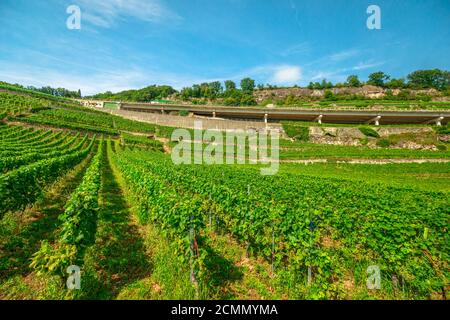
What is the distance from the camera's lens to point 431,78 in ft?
465

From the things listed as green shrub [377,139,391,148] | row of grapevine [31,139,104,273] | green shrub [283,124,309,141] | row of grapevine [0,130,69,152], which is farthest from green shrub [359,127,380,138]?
row of grapevine [0,130,69,152]

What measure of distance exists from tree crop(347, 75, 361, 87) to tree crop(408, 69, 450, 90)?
2989 cm

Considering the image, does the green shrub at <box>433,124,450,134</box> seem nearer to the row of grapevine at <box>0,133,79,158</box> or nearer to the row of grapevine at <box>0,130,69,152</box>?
the row of grapevine at <box>0,133,79,158</box>

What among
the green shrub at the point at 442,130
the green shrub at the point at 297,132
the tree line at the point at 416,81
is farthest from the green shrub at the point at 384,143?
the tree line at the point at 416,81

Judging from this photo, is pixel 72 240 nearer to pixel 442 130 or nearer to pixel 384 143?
pixel 384 143

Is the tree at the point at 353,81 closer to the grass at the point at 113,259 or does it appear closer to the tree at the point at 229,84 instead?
the tree at the point at 229,84

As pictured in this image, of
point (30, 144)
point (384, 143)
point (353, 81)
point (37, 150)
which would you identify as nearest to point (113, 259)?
point (37, 150)

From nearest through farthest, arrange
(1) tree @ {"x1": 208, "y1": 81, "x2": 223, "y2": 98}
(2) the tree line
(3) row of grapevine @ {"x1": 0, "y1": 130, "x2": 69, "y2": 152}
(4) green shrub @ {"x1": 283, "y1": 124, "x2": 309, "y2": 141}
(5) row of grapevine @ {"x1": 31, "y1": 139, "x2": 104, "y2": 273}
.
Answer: (5) row of grapevine @ {"x1": 31, "y1": 139, "x2": 104, "y2": 273}, (3) row of grapevine @ {"x1": 0, "y1": 130, "x2": 69, "y2": 152}, (4) green shrub @ {"x1": 283, "y1": 124, "x2": 309, "y2": 141}, (2) the tree line, (1) tree @ {"x1": 208, "y1": 81, "x2": 223, "y2": 98}

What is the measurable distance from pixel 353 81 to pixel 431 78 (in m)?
47.3

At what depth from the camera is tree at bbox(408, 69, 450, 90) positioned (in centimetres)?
13859

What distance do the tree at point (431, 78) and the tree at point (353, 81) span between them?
98.1ft

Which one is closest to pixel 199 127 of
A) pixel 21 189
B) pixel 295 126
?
pixel 295 126
